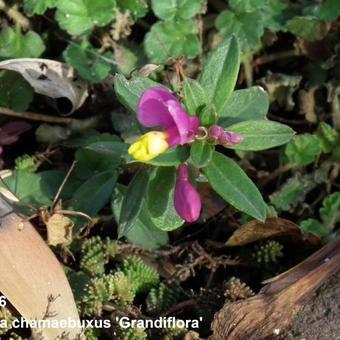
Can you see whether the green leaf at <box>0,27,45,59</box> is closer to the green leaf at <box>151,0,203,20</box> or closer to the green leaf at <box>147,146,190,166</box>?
the green leaf at <box>151,0,203,20</box>

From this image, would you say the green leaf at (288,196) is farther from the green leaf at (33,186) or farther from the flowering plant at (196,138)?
the green leaf at (33,186)

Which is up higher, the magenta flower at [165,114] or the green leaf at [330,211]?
the magenta flower at [165,114]

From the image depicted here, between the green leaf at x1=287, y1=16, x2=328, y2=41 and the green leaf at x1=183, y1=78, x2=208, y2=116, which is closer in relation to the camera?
the green leaf at x1=183, y1=78, x2=208, y2=116

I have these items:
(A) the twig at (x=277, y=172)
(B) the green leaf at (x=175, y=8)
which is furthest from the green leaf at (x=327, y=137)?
(B) the green leaf at (x=175, y=8)

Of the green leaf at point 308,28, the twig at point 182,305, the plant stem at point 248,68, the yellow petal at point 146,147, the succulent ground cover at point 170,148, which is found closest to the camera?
the yellow petal at point 146,147

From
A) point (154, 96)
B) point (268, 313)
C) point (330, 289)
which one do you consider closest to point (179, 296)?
point (268, 313)

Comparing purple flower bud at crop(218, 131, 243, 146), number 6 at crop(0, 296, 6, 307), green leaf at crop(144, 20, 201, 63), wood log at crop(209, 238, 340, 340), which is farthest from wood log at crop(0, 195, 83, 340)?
green leaf at crop(144, 20, 201, 63)
